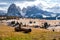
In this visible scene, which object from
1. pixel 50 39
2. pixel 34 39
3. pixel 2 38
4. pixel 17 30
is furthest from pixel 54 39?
pixel 17 30

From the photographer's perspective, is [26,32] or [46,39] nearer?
[46,39]

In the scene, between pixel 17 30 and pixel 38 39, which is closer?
pixel 38 39

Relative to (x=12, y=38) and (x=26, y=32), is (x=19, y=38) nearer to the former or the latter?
(x=12, y=38)

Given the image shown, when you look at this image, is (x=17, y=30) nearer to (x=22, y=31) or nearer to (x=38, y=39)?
(x=22, y=31)

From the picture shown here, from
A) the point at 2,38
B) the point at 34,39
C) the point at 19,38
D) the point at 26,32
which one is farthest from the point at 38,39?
the point at 26,32

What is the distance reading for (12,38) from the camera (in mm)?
30641

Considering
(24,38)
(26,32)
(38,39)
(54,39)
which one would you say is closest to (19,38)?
(24,38)

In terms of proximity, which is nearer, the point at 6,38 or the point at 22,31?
the point at 6,38

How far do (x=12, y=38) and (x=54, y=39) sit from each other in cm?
593

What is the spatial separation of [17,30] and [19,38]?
9528 mm

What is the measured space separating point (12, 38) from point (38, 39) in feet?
12.0

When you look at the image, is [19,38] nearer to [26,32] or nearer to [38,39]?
[38,39]

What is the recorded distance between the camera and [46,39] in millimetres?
30953

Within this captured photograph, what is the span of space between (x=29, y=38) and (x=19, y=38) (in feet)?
4.73
